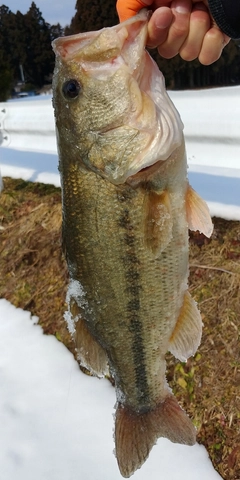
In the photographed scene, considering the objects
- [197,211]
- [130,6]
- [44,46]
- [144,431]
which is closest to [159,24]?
[130,6]

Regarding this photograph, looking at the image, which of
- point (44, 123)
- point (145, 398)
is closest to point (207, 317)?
point (145, 398)

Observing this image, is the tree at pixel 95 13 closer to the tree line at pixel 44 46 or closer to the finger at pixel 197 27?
the tree line at pixel 44 46

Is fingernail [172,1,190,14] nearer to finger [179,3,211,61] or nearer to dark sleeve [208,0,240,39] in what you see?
finger [179,3,211,61]

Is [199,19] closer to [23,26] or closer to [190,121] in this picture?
[190,121]

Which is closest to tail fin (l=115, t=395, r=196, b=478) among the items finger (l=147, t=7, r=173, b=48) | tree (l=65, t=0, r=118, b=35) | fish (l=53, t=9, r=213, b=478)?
fish (l=53, t=9, r=213, b=478)

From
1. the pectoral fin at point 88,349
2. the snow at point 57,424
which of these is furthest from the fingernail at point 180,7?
the snow at point 57,424

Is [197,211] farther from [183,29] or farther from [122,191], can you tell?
[183,29]

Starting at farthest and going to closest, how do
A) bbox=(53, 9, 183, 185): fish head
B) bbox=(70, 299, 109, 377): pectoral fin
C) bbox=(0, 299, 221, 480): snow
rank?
bbox=(0, 299, 221, 480): snow
bbox=(70, 299, 109, 377): pectoral fin
bbox=(53, 9, 183, 185): fish head

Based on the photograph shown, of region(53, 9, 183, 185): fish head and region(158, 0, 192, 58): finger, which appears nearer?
region(53, 9, 183, 185): fish head
